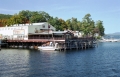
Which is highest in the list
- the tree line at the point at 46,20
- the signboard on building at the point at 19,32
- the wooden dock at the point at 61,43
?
the tree line at the point at 46,20

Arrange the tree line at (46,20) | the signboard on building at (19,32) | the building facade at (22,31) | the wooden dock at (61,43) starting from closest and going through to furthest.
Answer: the wooden dock at (61,43) → the building facade at (22,31) → the signboard on building at (19,32) → the tree line at (46,20)

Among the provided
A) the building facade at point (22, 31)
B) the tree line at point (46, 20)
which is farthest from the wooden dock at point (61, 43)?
the tree line at point (46, 20)

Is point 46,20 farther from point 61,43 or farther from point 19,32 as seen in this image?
point 61,43

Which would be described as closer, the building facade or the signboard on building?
the building facade

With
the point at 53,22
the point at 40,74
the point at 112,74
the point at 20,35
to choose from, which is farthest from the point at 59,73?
the point at 53,22

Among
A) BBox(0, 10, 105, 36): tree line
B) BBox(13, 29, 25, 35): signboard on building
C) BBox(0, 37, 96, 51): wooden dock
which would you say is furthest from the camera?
BBox(0, 10, 105, 36): tree line

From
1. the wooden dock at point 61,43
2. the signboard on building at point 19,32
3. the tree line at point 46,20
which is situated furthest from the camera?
the tree line at point 46,20

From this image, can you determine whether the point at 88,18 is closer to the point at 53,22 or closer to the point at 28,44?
the point at 53,22

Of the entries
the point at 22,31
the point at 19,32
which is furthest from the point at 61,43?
the point at 19,32

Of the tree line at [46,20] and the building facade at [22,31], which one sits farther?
the tree line at [46,20]

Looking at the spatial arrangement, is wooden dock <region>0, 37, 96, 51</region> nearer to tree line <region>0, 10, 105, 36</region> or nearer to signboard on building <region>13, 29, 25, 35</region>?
A: signboard on building <region>13, 29, 25, 35</region>

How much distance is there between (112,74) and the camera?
41.1 meters

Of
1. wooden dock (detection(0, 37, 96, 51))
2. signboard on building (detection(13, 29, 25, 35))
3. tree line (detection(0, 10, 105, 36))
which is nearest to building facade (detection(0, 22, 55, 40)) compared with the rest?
signboard on building (detection(13, 29, 25, 35))

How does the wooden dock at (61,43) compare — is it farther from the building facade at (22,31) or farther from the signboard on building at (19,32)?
the signboard on building at (19,32)
